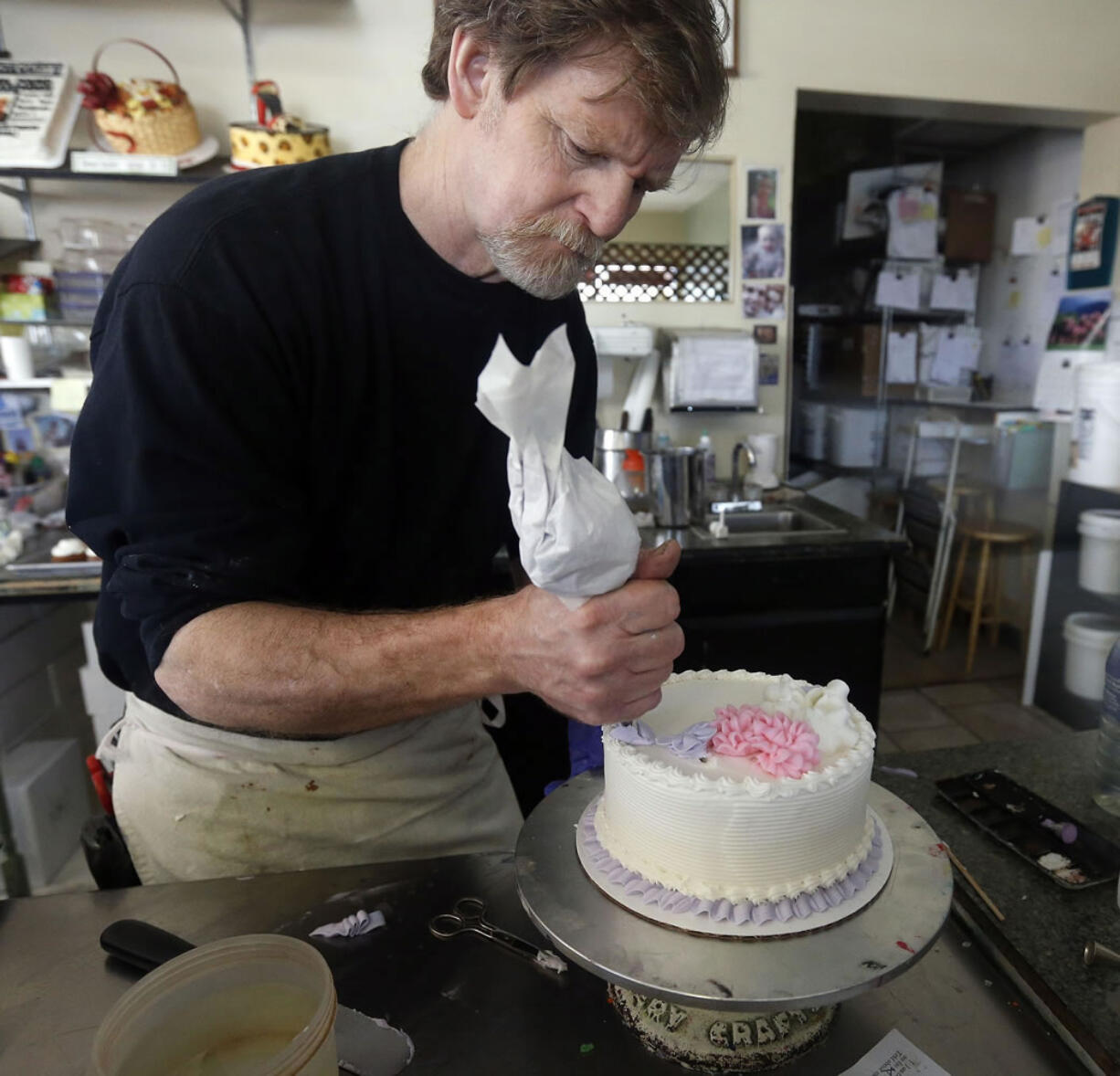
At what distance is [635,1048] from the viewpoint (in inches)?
28.3

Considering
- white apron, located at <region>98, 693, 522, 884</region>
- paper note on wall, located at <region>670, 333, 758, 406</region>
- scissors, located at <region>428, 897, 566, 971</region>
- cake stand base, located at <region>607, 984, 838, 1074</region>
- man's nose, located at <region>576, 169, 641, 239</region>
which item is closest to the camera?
cake stand base, located at <region>607, 984, 838, 1074</region>

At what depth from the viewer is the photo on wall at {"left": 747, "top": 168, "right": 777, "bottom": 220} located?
9.01ft

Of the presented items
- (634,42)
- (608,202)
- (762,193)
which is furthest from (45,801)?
(762,193)

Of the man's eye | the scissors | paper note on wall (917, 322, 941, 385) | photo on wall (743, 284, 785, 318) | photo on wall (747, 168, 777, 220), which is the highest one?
photo on wall (747, 168, 777, 220)

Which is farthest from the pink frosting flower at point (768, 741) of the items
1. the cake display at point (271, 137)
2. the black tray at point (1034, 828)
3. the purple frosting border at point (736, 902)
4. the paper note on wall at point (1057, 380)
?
the paper note on wall at point (1057, 380)

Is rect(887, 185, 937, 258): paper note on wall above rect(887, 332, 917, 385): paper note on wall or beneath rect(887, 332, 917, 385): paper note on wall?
above

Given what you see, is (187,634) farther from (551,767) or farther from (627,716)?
(551,767)

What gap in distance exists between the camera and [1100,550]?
2.92 meters

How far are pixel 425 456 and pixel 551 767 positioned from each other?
1427 millimetres

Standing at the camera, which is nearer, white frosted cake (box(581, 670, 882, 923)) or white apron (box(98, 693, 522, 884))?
white frosted cake (box(581, 670, 882, 923))

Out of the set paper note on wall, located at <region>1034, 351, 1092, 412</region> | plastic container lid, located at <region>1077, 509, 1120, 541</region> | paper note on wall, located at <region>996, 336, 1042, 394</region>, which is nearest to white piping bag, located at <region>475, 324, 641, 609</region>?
plastic container lid, located at <region>1077, 509, 1120, 541</region>

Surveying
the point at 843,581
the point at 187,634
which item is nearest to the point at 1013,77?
the point at 843,581

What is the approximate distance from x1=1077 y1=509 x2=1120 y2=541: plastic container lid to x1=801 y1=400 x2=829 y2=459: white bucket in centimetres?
111

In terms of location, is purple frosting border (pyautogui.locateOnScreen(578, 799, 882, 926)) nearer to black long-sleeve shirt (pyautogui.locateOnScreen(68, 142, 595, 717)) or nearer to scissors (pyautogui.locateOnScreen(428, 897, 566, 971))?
scissors (pyautogui.locateOnScreen(428, 897, 566, 971))
